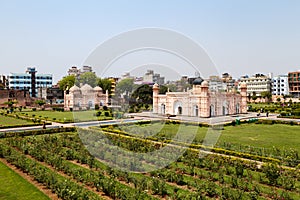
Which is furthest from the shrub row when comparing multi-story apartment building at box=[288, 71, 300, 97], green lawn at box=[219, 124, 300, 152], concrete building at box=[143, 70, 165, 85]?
multi-story apartment building at box=[288, 71, 300, 97]

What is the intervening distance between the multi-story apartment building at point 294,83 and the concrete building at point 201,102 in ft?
207

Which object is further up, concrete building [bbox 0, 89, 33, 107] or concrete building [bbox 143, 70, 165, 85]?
concrete building [bbox 143, 70, 165, 85]

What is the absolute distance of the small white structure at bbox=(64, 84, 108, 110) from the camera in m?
64.1

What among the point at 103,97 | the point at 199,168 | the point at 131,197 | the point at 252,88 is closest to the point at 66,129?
the point at 199,168

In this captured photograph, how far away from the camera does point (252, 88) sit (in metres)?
114

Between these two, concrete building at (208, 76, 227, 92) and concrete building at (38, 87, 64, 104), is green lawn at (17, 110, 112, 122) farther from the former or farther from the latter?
concrete building at (38, 87, 64, 104)

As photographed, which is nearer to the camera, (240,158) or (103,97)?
(240,158)

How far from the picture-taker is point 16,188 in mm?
12648

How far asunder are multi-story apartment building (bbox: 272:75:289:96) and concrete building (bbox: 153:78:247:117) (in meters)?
64.4

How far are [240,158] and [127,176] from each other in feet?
24.5

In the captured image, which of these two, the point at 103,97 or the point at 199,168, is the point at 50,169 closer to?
the point at 199,168

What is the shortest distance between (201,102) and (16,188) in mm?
34572

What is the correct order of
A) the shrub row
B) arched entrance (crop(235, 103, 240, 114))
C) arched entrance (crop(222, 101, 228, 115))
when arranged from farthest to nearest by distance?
arched entrance (crop(235, 103, 240, 114)) < arched entrance (crop(222, 101, 228, 115)) < the shrub row

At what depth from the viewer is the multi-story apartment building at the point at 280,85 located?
108 metres
